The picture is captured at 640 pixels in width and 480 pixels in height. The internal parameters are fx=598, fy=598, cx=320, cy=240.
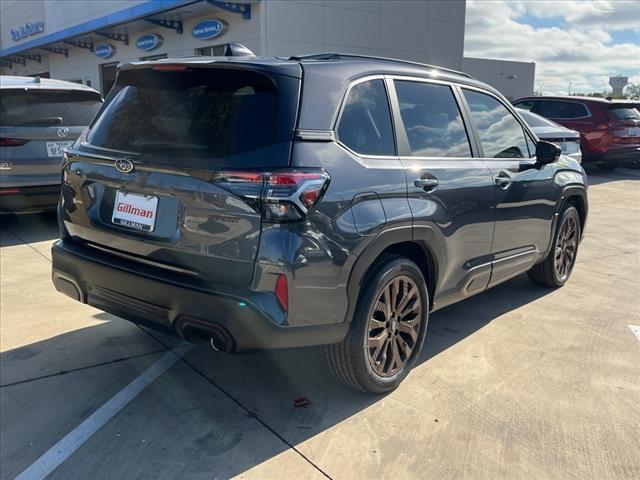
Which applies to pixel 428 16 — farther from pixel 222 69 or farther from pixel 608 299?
pixel 222 69

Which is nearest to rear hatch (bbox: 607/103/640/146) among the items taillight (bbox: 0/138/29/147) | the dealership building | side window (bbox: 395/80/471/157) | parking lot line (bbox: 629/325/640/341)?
the dealership building

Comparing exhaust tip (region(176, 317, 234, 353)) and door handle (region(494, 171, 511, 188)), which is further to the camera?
door handle (region(494, 171, 511, 188))

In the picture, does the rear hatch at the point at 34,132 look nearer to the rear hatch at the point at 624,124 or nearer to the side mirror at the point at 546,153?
the side mirror at the point at 546,153

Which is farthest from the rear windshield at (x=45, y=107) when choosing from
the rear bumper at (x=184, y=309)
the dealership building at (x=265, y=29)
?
the dealership building at (x=265, y=29)

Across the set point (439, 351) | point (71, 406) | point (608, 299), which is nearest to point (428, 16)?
point (608, 299)

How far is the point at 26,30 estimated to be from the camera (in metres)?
33.6

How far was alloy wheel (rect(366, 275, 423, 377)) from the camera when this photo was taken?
3.31m

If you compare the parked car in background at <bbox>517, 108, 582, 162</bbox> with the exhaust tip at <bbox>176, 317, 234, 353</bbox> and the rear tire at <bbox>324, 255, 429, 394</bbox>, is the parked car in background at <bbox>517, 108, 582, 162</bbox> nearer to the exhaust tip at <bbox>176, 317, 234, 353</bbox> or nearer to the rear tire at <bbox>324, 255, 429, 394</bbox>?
the rear tire at <bbox>324, 255, 429, 394</bbox>

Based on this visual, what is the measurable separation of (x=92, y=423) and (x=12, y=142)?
4557 millimetres

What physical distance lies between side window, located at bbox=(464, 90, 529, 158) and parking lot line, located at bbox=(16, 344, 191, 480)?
8.40ft

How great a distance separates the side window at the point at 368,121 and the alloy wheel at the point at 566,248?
260 cm

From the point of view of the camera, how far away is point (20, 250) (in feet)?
21.3

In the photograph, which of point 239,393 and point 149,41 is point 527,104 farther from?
point 149,41

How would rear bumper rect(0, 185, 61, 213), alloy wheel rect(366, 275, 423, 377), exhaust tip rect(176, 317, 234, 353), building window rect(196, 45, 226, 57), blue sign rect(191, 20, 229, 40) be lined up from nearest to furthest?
exhaust tip rect(176, 317, 234, 353) → alloy wheel rect(366, 275, 423, 377) → rear bumper rect(0, 185, 61, 213) → blue sign rect(191, 20, 229, 40) → building window rect(196, 45, 226, 57)
